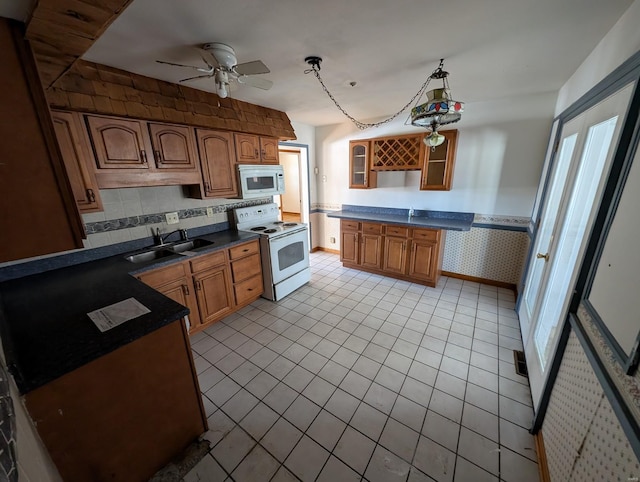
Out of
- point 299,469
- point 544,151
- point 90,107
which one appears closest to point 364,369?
point 299,469

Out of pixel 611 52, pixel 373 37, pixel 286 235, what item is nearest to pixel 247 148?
pixel 286 235

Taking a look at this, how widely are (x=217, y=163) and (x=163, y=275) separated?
1218mm

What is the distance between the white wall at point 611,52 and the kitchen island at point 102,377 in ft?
8.27

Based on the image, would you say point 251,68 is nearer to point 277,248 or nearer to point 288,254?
point 277,248

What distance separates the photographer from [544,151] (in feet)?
9.02

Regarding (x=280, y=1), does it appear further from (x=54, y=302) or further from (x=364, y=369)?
(x=364, y=369)

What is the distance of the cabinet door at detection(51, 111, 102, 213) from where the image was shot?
162 cm

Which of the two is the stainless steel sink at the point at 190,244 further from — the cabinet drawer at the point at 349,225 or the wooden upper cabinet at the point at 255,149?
the cabinet drawer at the point at 349,225

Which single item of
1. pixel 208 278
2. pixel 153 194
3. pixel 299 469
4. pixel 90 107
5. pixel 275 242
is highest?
pixel 90 107

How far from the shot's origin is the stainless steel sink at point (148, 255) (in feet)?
7.25

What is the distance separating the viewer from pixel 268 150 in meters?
3.07

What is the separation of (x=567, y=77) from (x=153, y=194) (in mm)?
3908

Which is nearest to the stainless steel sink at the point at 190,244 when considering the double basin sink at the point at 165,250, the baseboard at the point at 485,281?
the double basin sink at the point at 165,250

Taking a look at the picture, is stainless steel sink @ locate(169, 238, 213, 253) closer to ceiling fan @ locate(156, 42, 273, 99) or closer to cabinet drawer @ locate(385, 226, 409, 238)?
ceiling fan @ locate(156, 42, 273, 99)
